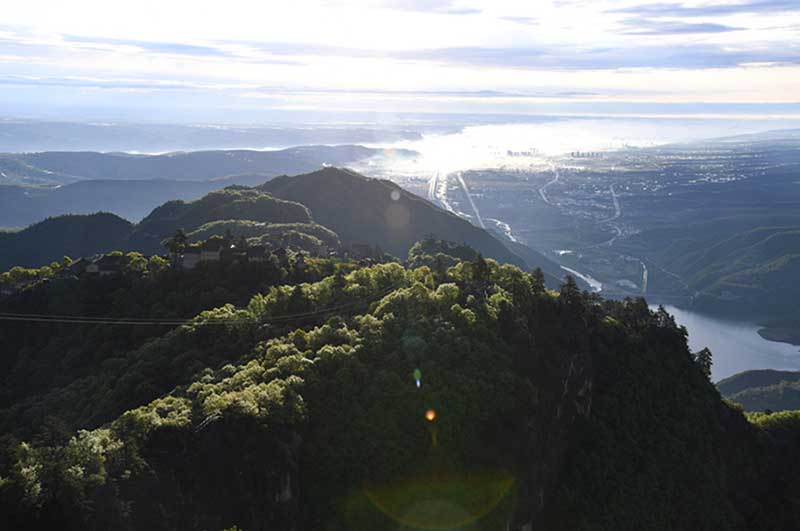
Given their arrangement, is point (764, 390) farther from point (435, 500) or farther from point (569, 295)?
point (435, 500)

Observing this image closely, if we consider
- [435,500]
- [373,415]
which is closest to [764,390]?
[435,500]

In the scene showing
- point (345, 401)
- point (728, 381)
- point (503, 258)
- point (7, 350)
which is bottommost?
point (728, 381)

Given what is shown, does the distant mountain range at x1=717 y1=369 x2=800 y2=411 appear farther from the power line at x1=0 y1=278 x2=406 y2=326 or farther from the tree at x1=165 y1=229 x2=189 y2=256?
the tree at x1=165 y1=229 x2=189 y2=256

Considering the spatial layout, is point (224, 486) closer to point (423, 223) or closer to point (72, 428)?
point (72, 428)

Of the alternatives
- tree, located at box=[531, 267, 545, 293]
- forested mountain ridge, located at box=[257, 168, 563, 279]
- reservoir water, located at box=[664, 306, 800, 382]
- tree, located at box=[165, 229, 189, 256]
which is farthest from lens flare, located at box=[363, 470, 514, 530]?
reservoir water, located at box=[664, 306, 800, 382]

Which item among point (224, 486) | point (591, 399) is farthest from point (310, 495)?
point (591, 399)

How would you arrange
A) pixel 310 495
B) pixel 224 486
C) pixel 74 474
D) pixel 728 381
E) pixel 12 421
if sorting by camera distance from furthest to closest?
pixel 728 381
pixel 12 421
pixel 310 495
pixel 224 486
pixel 74 474
